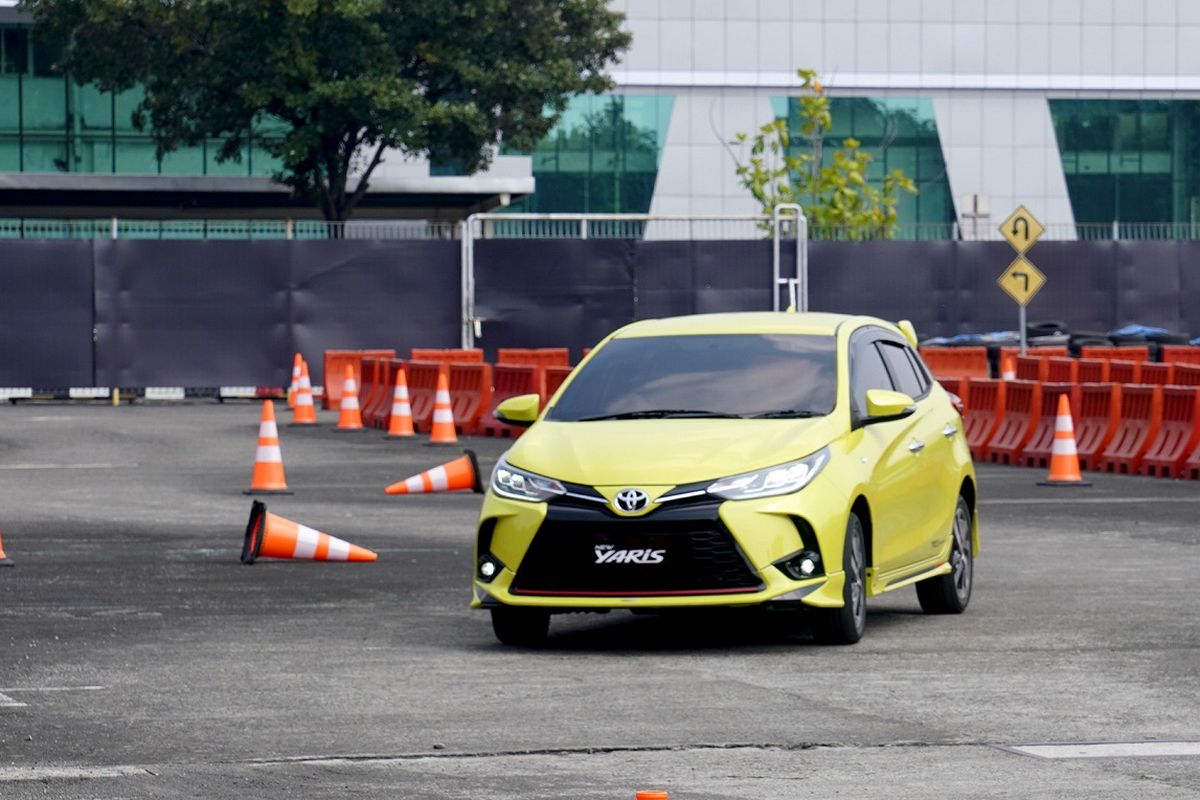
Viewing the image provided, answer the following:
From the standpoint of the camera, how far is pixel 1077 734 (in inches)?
357

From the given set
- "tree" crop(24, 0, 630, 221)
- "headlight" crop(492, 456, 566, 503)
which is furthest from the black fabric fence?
"headlight" crop(492, 456, 566, 503)

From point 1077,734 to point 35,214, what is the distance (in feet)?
197

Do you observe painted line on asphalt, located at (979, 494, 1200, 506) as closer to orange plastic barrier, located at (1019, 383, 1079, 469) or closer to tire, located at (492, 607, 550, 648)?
orange plastic barrier, located at (1019, 383, 1079, 469)

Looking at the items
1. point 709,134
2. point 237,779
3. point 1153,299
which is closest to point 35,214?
point 709,134

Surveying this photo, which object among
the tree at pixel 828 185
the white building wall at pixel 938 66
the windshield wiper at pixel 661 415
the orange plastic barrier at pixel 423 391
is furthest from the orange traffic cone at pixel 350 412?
the white building wall at pixel 938 66

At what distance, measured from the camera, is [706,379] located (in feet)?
40.6

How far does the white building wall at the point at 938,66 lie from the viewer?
3029 inches

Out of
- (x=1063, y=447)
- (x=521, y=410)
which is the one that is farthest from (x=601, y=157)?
(x=521, y=410)

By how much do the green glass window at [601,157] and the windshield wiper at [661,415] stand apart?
62.6 metres

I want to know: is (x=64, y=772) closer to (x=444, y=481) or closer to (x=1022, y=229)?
(x=444, y=481)

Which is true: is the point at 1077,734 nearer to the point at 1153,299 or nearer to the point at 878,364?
the point at 878,364

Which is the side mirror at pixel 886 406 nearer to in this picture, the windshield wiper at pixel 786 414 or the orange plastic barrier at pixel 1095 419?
the windshield wiper at pixel 786 414

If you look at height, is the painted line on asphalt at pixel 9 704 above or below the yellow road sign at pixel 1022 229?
below

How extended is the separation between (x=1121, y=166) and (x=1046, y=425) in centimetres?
5518
